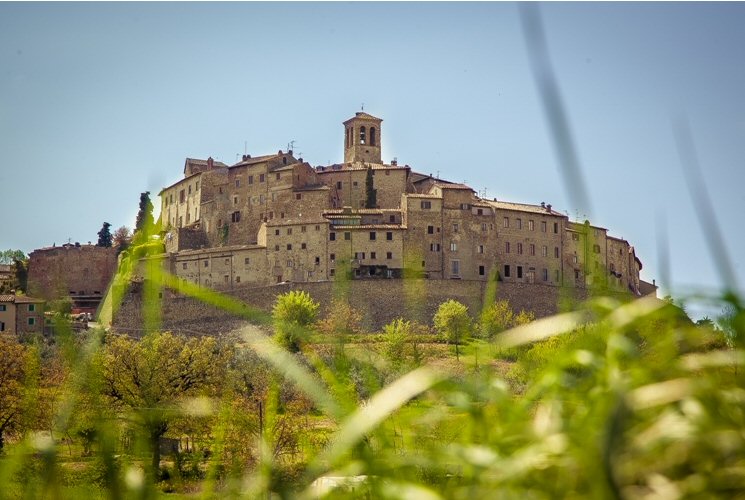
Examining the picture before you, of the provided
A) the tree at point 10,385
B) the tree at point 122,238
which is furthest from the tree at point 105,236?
the tree at point 10,385

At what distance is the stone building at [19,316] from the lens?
61.4m

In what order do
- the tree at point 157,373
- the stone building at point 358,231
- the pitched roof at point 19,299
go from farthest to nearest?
the pitched roof at point 19,299, the stone building at point 358,231, the tree at point 157,373

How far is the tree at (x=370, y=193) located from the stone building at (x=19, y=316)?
2186cm

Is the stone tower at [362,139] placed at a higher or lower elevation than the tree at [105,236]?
higher

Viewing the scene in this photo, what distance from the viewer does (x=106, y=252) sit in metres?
75.2

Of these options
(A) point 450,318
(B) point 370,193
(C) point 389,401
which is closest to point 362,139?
(B) point 370,193

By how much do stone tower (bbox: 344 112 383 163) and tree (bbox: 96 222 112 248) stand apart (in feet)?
68.4

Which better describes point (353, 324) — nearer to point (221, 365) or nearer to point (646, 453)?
point (221, 365)

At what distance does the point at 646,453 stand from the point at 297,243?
58.3 m

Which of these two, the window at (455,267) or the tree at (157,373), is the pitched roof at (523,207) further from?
the tree at (157,373)

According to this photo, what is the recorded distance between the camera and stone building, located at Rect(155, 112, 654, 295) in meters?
59.0

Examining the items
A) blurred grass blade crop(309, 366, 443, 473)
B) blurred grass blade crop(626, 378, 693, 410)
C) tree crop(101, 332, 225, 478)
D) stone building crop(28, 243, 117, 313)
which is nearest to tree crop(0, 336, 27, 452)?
tree crop(101, 332, 225, 478)

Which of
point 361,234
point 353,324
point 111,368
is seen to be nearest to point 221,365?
point 111,368

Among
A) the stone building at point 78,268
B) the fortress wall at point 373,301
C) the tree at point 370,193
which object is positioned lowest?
the fortress wall at point 373,301
